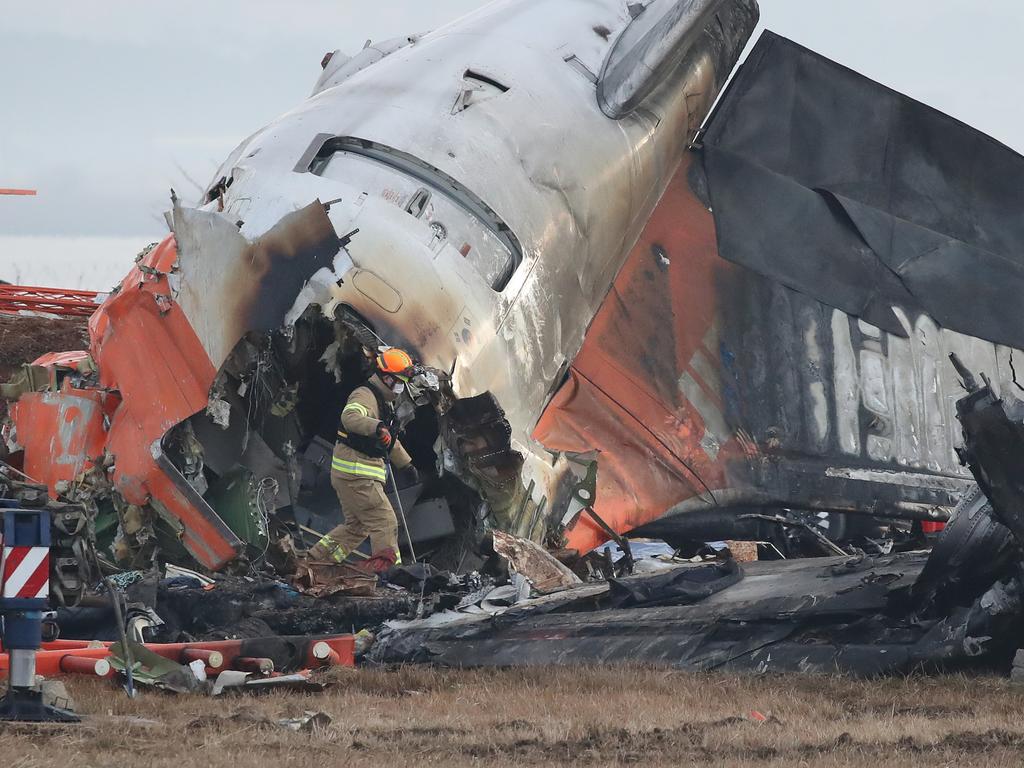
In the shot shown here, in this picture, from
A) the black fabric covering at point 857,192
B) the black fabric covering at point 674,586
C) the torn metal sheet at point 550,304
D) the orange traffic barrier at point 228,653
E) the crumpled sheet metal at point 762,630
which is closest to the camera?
the crumpled sheet metal at point 762,630

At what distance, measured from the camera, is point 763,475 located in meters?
13.1

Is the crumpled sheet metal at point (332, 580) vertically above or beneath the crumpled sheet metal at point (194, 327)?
beneath

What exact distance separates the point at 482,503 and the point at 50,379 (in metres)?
4.01

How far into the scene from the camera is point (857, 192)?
13.9 metres

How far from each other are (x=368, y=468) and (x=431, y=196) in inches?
81.3

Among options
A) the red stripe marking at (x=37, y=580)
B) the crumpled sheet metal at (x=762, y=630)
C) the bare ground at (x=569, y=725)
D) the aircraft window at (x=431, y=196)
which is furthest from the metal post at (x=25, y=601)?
the aircraft window at (x=431, y=196)

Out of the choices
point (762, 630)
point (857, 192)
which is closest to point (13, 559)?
point (762, 630)

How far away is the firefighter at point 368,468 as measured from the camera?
1011cm

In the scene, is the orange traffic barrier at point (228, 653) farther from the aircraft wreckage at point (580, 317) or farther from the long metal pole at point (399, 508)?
the long metal pole at point (399, 508)

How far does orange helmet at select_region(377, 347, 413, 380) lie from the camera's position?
32.6ft

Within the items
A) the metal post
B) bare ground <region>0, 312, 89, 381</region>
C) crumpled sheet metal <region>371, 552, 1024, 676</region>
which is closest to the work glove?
crumpled sheet metal <region>371, 552, 1024, 676</region>

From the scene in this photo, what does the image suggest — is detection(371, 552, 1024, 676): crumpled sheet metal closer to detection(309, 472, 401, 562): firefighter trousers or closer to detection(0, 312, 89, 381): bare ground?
detection(309, 472, 401, 562): firefighter trousers

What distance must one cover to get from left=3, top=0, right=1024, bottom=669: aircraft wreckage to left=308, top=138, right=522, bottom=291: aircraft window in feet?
0.09

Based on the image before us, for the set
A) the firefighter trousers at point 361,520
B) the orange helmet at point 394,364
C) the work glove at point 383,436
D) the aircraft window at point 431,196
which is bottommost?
the firefighter trousers at point 361,520
